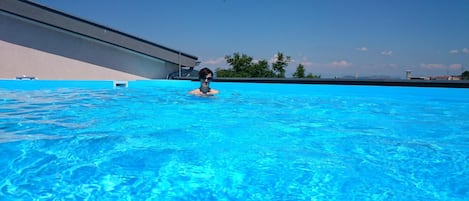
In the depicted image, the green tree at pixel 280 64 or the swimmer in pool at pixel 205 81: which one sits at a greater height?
the green tree at pixel 280 64

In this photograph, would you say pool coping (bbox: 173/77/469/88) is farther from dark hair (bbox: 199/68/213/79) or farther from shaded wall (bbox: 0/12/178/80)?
shaded wall (bbox: 0/12/178/80)

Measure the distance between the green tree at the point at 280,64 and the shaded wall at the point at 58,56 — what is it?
6.65 metres

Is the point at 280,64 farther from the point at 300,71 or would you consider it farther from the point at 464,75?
the point at 464,75

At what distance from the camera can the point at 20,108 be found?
475 centimetres

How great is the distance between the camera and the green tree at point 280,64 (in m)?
17.5

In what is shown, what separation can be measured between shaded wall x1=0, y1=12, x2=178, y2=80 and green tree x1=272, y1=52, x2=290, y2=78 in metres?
6.65

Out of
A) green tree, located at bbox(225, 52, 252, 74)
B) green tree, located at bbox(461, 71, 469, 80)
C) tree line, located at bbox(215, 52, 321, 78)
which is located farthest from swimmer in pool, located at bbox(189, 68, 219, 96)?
green tree, located at bbox(461, 71, 469, 80)

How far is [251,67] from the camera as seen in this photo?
1789cm

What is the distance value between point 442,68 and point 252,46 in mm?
10964

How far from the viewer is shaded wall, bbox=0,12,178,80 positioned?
40.5ft

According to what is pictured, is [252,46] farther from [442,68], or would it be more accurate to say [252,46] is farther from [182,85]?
[442,68]

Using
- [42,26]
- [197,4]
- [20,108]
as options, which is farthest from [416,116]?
[42,26]

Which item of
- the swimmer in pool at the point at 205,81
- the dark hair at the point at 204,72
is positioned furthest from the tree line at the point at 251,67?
the dark hair at the point at 204,72

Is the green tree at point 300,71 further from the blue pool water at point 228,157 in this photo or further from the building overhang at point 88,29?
the blue pool water at point 228,157
